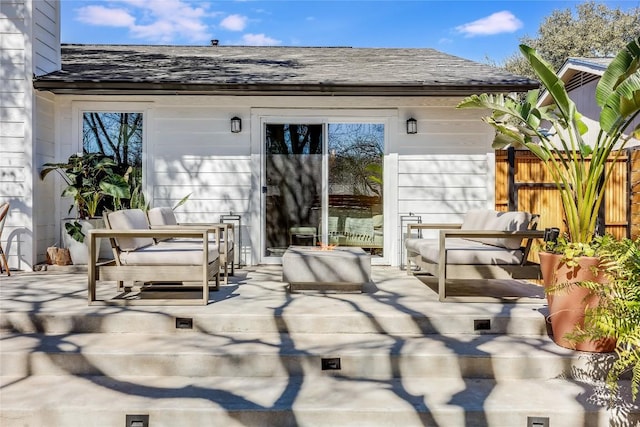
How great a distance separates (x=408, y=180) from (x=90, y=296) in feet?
14.7

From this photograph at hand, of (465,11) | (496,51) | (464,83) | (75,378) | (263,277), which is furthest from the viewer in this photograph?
(496,51)

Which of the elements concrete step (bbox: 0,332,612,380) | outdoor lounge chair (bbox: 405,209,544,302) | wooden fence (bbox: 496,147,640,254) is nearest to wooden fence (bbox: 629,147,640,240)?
wooden fence (bbox: 496,147,640,254)

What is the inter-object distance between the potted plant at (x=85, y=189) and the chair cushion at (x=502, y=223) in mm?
4455

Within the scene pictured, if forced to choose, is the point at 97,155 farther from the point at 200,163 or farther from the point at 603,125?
the point at 603,125

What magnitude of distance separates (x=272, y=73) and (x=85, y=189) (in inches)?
120

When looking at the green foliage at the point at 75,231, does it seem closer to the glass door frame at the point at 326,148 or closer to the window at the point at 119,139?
the window at the point at 119,139

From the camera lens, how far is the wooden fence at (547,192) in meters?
6.54

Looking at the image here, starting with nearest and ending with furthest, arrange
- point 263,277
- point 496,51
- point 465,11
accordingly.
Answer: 1. point 263,277
2. point 465,11
3. point 496,51

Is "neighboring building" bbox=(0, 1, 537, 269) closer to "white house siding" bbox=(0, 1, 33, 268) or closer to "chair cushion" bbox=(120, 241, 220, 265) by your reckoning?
"white house siding" bbox=(0, 1, 33, 268)

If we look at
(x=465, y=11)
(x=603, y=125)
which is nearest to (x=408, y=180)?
(x=603, y=125)

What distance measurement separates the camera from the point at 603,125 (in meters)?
3.22

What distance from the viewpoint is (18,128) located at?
579 cm

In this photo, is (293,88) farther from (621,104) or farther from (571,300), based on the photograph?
(571,300)

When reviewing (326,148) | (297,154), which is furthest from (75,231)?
(326,148)
